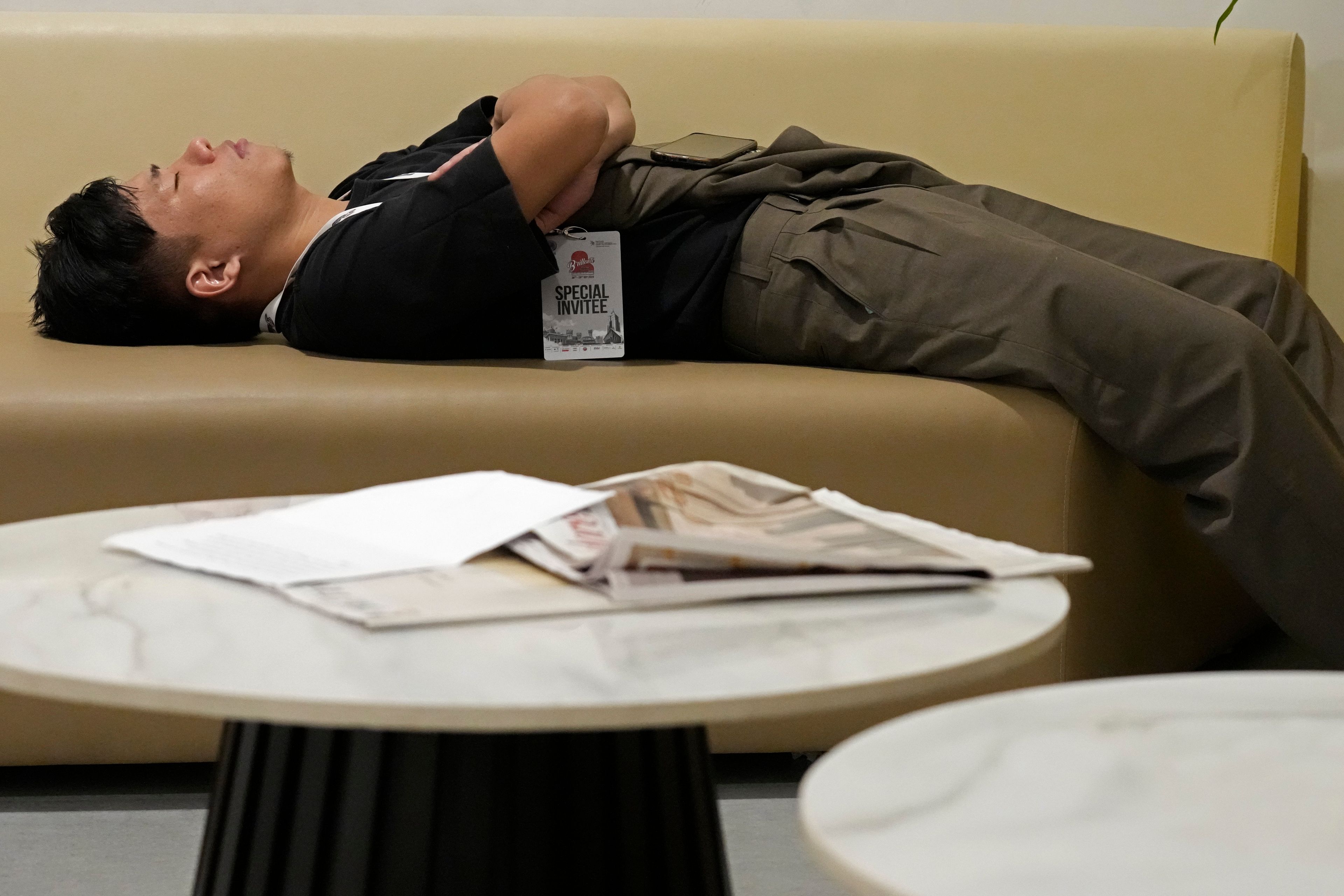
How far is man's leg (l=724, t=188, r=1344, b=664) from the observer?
4.11 feet

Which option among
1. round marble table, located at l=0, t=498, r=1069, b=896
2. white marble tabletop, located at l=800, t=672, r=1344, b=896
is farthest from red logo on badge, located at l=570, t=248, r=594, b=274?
white marble tabletop, located at l=800, t=672, r=1344, b=896

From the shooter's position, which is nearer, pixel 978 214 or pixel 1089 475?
pixel 1089 475

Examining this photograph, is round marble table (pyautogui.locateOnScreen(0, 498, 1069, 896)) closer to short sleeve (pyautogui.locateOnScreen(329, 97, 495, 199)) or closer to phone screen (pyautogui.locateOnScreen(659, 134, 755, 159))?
phone screen (pyautogui.locateOnScreen(659, 134, 755, 159))

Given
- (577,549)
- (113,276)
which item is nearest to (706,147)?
(113,276)

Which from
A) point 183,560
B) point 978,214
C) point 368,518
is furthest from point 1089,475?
point 183,560

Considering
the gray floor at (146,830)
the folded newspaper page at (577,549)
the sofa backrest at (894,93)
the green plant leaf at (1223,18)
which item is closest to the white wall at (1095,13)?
the green plant leaf at (1223,18)

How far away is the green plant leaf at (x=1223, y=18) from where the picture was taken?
1.81 metres

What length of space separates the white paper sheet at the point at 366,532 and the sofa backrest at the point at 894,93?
140cm

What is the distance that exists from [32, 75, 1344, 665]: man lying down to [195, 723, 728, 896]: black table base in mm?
882

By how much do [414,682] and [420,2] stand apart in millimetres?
1989

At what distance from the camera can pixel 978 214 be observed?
1573 millimetres

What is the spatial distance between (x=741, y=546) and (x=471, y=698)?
0.18m

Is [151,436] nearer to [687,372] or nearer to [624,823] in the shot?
[687,372]

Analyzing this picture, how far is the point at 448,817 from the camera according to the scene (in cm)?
58
